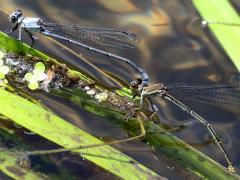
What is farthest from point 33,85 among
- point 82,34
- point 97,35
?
point 97,35

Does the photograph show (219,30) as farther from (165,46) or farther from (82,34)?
(82,34)

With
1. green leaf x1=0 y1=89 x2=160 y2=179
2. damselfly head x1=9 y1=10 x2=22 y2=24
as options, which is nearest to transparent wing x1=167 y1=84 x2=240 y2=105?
green leaf x1=0 y1=89 x2=160 y2=179

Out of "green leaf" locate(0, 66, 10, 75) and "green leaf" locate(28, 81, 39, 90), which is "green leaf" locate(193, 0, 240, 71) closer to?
"green leaf" locate(28, 81, 39, 90)

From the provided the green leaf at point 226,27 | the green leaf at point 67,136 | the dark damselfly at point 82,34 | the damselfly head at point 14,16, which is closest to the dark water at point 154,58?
the dark damselfly at point 82,34

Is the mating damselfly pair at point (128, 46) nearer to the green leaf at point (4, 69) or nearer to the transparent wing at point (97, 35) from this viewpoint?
the transparent wing at point (97, 35)

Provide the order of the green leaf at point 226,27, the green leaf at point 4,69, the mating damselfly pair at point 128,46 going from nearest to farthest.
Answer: the green leaf at point 226,27 → the green leaf at point 4,69 → the mating damselfly pair at point 128,46

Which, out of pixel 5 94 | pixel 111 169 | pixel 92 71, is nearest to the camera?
pixel 111 169

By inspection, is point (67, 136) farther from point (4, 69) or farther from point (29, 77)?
point (4, 69)

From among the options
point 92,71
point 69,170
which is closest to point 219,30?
point 92,71
